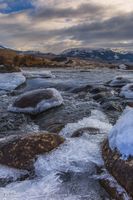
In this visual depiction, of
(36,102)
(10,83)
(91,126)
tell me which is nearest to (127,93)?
(36,102)

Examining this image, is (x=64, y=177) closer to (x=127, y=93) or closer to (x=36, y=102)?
(x=36, y=102)

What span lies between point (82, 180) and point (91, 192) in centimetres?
40

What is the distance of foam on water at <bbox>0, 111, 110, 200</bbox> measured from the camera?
567 cm

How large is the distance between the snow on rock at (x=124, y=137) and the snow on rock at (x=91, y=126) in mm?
1814

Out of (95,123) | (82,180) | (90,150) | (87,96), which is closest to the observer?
(82,180)

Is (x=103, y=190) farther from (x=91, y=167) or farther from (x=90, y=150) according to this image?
(x=90, y=150)

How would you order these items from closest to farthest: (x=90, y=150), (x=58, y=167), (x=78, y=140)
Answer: (x=58, y=167) → (x=90, y=150) → (x=78, y=140)

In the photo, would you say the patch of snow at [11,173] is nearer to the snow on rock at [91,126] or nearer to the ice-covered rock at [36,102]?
the snow on rock at [91,126]

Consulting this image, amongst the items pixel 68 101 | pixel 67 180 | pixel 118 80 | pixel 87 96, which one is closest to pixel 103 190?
pixel 67 180

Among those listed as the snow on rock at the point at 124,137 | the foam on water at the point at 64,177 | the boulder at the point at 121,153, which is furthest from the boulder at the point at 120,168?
the foam on water at the point at 64,177

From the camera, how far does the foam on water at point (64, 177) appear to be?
5.67 metres

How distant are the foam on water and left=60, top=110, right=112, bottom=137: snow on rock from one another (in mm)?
1283

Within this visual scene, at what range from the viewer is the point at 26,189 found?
591 centimetres

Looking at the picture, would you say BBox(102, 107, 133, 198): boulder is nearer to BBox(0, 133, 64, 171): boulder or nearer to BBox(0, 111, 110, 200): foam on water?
BBox(0, 111, 110, 200): foam on water
